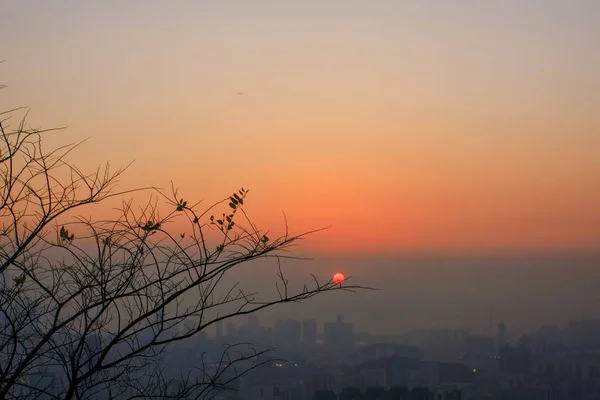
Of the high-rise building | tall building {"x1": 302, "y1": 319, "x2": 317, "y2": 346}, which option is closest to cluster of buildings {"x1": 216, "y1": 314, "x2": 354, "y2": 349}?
tall building {"x1": 302, "y1": 319, "x2": 317, "y2": 346}

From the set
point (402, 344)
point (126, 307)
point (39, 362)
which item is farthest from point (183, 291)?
point (402, 344)

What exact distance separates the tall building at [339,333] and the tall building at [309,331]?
74 cm

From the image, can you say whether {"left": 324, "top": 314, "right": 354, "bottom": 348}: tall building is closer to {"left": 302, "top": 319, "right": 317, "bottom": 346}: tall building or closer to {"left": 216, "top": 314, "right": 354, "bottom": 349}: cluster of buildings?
{"left": 216, "top": 314, "right": 354, "bottom": 349}: cluster of buildings

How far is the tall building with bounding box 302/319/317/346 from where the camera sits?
16.8m

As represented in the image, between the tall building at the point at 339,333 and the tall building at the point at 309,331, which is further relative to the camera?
the tall building at the point at 339,333

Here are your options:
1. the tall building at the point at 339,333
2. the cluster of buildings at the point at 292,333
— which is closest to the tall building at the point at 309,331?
the cluster of buildings at the point at 292,333

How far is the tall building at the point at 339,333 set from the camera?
754 inches

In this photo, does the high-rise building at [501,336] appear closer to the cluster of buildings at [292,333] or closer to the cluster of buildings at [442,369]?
the cluster of buildings at [442,369]

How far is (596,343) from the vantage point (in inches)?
939

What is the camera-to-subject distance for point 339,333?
778 inches

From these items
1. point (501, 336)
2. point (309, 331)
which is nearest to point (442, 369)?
point (309, 331)

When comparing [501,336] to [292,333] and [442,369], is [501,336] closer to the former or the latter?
[442,369]

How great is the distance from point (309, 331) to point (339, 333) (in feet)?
8.55

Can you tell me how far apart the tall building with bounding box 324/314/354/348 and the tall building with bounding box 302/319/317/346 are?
2.44 ft
